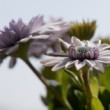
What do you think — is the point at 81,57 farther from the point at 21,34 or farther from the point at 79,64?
the point at 21,34

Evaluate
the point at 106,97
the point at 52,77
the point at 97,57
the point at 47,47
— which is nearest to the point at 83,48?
the point at 97,57

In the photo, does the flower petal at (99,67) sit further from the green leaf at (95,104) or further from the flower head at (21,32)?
the flower head at (21,32)

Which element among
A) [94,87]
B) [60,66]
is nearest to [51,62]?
[60,66]

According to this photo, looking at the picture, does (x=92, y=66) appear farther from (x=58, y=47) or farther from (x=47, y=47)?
(x=47, y=47)

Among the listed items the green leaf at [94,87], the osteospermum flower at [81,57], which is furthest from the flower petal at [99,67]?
the green leaf at [94,87]

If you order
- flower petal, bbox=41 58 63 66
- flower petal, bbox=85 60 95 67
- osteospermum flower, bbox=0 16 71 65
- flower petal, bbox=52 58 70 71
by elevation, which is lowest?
flower petal, bbox=85 60 95 67

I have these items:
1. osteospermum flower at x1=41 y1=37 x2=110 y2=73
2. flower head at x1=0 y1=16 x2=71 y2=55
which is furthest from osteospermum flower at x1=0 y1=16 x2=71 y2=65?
osteospermum flower at x1=41 y1=37 x2=110 y2=73

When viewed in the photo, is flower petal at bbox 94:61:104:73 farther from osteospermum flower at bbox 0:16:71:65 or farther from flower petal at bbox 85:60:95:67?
osteospermum flower at bbox 0:16:71:65

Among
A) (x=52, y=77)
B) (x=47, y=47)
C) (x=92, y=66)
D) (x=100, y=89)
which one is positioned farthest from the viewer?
(x=52, y=77)

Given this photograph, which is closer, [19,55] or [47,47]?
[19,55]
